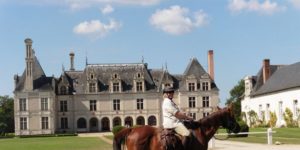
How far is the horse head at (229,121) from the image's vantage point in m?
10.6

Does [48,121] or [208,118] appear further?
[48,121]

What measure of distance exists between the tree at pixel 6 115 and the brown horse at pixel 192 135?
63969 millimetres

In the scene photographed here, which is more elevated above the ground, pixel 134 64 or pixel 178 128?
pixel 134 64

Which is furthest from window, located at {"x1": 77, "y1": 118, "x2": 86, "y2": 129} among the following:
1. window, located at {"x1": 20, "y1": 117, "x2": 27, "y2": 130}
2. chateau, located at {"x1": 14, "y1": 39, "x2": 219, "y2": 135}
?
window, located at {"x1": 20, "y1": 117, "x2": 27, "y2": 130}

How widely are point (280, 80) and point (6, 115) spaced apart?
40509 mm

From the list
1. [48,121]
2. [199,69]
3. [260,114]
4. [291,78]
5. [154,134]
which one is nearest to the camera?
[154,134]

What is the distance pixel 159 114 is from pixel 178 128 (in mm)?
57878

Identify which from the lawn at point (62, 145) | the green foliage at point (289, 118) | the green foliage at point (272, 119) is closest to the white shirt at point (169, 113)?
the lawn at point (62, 145)

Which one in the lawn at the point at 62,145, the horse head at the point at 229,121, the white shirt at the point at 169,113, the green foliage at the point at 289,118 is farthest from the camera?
the green foliage at the point at 289,118

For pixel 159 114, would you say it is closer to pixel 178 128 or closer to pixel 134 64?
pixel 134 64

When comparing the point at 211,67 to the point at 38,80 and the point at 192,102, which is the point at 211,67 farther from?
the point at 38,80

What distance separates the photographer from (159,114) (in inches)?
2670

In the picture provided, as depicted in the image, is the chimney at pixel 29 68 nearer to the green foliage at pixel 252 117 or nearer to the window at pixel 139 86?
the window at pixel 139 86

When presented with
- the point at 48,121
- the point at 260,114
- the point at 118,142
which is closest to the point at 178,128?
the point at 118,142
